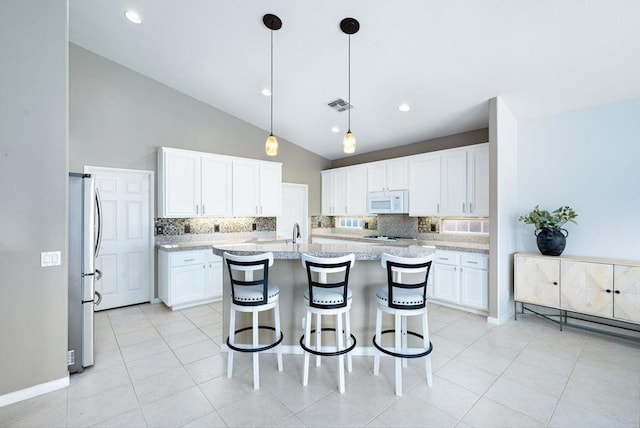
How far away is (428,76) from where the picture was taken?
347 centimetres

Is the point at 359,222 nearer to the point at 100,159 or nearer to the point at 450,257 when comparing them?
the point at 450,257

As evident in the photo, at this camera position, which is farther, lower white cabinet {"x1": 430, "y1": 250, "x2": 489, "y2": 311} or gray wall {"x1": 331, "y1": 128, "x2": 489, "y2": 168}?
gray wall {"x1": 331, "y1": 128, "x2": 489, "y2": 168}

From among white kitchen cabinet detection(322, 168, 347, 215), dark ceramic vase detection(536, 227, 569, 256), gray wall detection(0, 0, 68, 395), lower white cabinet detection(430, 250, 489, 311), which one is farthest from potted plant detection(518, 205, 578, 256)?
gray wall detection(0, 0, 68, 395)

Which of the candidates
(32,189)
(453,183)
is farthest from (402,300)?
(32,189)

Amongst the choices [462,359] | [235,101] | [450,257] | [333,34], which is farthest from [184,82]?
[462,359]

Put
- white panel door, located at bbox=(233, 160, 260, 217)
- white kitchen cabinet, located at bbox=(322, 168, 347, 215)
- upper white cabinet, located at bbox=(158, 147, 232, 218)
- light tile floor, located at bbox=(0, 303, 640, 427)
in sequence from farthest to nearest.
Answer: white kitchen cabinet, located at bbox=(322, 168, 347, 215) → white panel door, located at bbox=(233, 160, 260, 217) → upper white cabinet, located at bbox=(158, 147, 232, 218) → light tile floor, located at bbox=(0, 303, 640, 427)

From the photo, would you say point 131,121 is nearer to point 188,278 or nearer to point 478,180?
point 188,278

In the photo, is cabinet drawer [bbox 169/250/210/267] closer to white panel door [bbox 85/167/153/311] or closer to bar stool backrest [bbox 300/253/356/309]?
white panel door [bbox 85/167/153/311]

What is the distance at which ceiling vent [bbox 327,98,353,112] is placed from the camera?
4.37 metres

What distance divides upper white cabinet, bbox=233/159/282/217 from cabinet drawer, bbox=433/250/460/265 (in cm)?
297

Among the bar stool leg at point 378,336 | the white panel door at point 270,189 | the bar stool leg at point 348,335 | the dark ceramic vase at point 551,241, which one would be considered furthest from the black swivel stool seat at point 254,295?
the dark ceramic vase at point 551,241

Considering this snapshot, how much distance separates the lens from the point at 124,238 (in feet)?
14.5

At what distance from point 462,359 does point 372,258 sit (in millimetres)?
1423

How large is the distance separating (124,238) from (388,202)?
4354 mm
